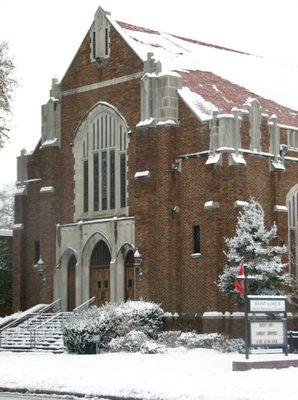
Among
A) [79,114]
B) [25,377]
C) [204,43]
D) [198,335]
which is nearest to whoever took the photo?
[25,377]

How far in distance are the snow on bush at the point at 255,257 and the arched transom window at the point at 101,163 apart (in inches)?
310

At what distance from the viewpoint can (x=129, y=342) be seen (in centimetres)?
3850

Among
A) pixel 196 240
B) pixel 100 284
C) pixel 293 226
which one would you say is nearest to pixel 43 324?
pixel 100 284

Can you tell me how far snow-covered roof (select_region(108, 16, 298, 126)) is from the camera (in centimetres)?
4462

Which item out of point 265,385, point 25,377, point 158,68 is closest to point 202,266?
point 158,68

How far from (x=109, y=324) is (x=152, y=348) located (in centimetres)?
307

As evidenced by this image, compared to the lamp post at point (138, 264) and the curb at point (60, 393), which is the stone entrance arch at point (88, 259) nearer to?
the lamp post at point (138, 264)

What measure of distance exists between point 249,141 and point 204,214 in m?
3.79

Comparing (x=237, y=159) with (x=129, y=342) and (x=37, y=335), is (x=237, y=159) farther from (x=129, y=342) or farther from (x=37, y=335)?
(x=37, y=335)

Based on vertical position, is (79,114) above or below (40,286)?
above

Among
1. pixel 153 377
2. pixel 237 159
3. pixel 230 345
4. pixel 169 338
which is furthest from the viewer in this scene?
pixel 237 159

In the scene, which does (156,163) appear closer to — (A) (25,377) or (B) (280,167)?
(B) (280,167)

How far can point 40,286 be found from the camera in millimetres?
49156

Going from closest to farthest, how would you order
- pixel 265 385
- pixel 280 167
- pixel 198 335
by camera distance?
1. pixel 265 385
2. pixel 198 335
3. pixel 280 167
